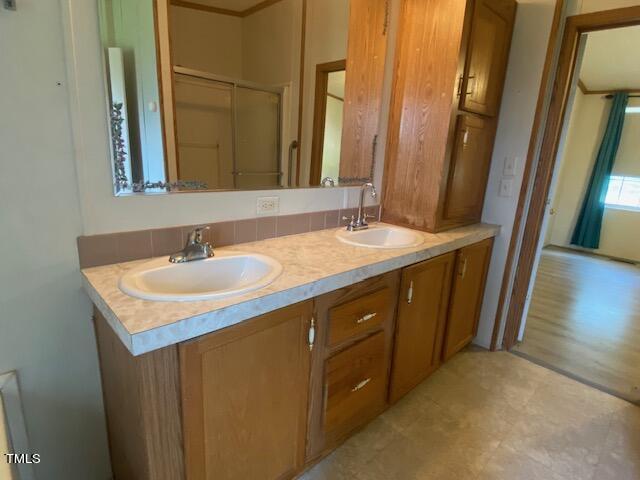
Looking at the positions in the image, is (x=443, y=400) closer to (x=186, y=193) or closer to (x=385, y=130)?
(x=385, y=130)

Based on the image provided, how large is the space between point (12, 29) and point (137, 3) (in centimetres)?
38

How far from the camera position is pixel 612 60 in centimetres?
367

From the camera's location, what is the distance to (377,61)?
1924 millimetres

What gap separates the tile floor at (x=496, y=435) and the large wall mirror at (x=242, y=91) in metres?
1.25

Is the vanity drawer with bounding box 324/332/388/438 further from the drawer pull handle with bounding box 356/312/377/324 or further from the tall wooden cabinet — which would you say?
the tall wooden cabinet

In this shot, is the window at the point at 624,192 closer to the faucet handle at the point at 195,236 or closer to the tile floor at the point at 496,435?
the tile floor at the point at 496,435

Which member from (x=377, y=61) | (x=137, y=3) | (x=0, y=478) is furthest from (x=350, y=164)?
(x=0, y=478)

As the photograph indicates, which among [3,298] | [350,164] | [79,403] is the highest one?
[350,164]

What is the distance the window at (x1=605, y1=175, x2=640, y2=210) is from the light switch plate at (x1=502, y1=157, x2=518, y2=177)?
170 inches

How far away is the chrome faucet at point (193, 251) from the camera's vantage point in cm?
121

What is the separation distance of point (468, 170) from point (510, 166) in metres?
0.33

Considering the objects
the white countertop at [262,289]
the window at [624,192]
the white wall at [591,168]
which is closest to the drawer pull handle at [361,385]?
the white countertop at [262,289]

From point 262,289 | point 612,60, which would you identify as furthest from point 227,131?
point 612,60

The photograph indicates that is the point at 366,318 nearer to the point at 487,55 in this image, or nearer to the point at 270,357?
the point at 270,357
